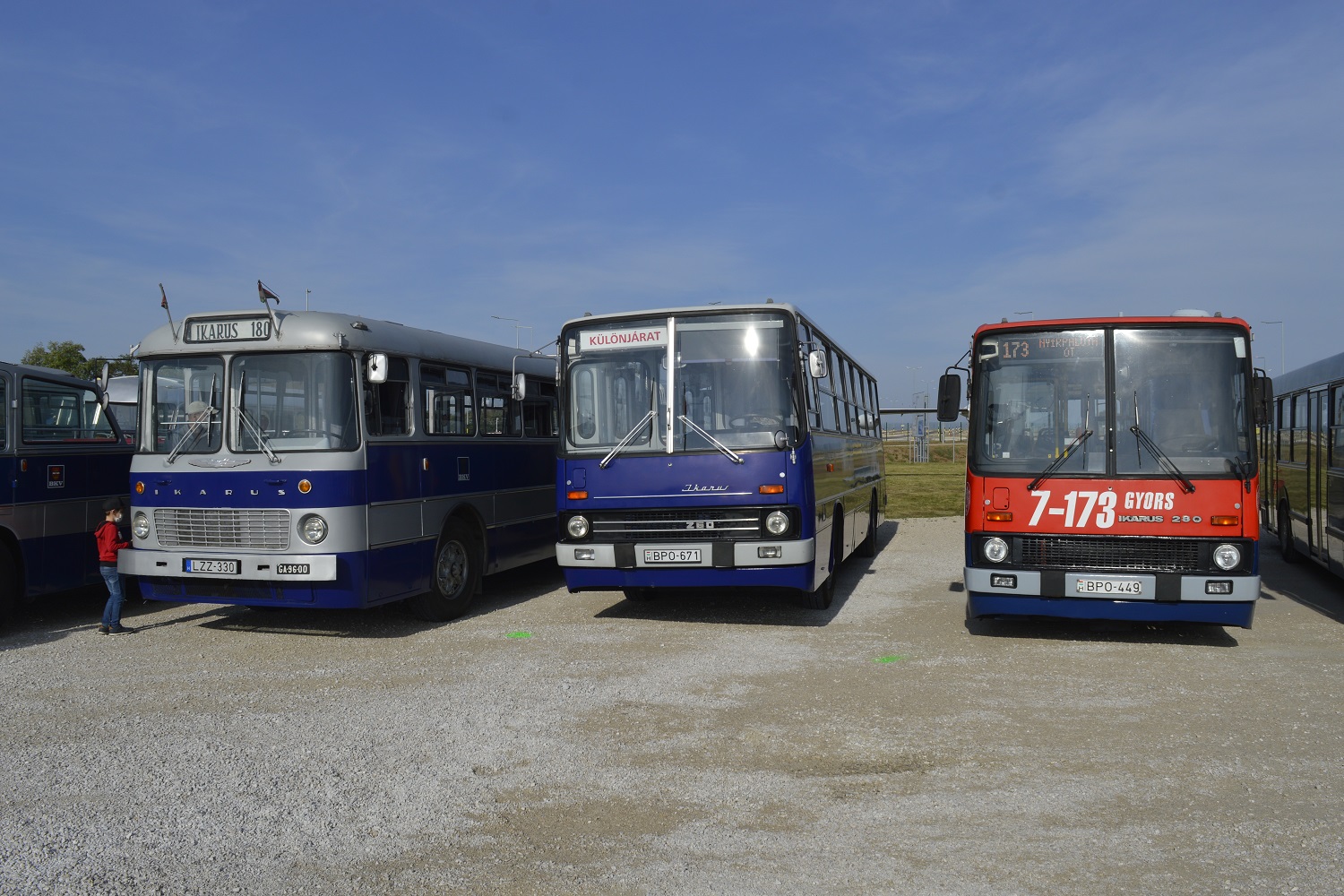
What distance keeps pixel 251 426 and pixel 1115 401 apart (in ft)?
24.8

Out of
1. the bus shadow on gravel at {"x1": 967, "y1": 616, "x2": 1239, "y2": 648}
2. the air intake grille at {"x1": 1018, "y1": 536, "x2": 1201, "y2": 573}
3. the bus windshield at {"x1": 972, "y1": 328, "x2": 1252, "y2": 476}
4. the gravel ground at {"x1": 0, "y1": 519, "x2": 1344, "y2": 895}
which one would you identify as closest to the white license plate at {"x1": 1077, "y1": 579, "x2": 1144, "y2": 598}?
the air intake grille at {"x1": 1018, "y1": 536, "x2": 1201, "y2": 573}

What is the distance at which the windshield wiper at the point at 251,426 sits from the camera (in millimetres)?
9562

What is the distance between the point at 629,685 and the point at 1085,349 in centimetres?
491

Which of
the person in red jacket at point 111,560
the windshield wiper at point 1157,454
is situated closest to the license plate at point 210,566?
the person in red jacket at point 111,560

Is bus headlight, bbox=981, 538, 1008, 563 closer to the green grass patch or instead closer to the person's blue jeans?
the green grass patch

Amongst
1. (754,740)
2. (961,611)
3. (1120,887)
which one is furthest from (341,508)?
(1120,887)

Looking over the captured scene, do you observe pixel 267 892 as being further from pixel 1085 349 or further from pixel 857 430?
pixel 857 430

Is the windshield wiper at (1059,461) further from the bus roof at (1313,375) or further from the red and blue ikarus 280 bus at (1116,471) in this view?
the bus roof at (1313,375)

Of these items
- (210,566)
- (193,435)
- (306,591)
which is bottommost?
(306,591)

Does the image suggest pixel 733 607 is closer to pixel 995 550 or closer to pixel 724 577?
pixel 724 577

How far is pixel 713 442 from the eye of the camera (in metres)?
9.99

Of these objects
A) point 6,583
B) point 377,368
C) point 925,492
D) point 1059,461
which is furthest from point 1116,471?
point 925,492

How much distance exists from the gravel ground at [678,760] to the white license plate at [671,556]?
0.71 meters

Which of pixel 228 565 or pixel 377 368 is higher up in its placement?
pixel 377 368
